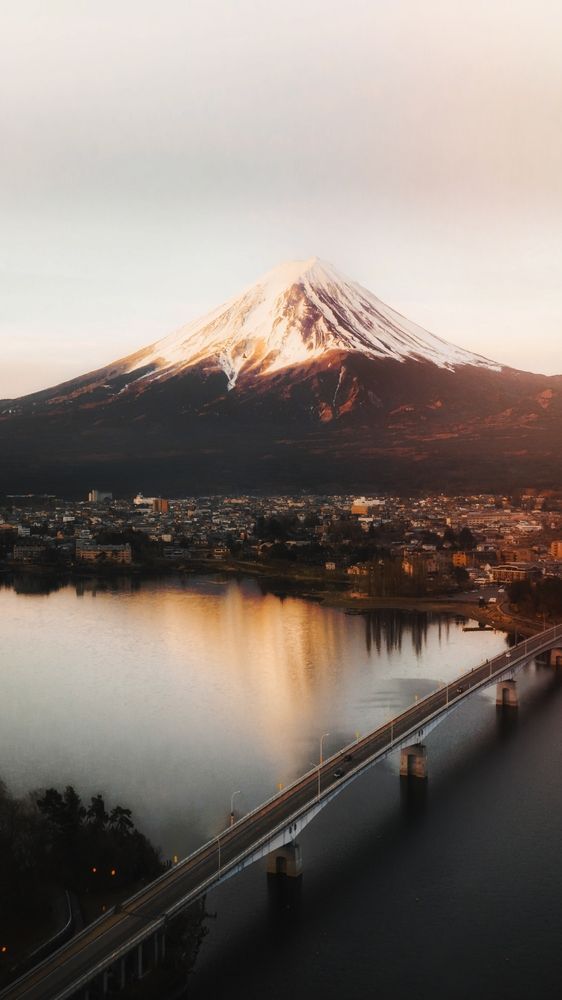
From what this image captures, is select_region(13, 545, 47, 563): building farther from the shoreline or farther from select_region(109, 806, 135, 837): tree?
select_region(109, 806, 135, 837): tree

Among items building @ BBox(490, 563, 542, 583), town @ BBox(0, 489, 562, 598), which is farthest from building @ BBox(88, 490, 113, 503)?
building @ BBox(490, 563, 542, 583)

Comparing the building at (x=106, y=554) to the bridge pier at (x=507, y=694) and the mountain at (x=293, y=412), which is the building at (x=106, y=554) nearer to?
the mountain at (x=293, y=412)

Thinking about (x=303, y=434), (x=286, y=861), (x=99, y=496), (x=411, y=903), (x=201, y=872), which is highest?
(x=303, y=434)

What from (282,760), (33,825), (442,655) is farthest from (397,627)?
(33,825)

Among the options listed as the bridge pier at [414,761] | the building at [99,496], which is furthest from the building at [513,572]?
the building at [99,496]

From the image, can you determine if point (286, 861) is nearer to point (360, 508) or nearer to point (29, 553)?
point (29, 553)

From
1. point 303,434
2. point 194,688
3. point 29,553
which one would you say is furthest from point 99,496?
point 194,688
